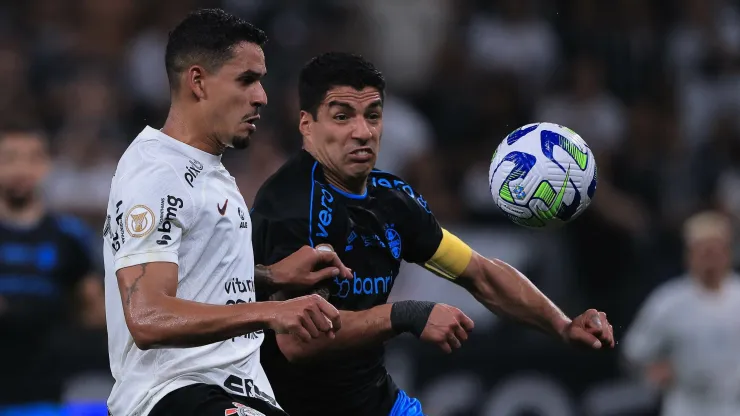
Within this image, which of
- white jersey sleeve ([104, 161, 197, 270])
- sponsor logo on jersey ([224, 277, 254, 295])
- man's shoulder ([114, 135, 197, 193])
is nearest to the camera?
white jersey sleeve ([104, 161, 197, 270])

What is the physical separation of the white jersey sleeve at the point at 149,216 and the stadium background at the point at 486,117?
4.96m

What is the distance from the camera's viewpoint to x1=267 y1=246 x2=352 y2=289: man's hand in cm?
535

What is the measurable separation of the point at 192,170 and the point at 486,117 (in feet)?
24.7

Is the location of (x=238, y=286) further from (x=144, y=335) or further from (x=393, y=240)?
(x=393, y=240)

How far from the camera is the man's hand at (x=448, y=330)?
16.3 ft

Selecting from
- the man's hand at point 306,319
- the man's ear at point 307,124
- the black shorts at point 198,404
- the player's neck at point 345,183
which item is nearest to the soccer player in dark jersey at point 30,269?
the man's ear at point 307,124

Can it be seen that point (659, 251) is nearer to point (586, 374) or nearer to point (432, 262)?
point (586, 374)

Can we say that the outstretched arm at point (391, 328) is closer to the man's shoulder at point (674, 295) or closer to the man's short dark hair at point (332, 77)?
the man's short dark hair at point (332, 77)

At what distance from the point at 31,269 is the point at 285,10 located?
4.76 metres

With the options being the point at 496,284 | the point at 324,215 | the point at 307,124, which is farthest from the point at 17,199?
the point at 496,284

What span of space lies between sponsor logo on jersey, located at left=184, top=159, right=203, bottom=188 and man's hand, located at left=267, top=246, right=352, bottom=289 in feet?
2.16

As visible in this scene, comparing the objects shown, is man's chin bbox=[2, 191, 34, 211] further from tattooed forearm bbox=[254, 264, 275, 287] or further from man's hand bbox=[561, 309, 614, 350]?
man's hand bbox=[561, 309, 614, 350]

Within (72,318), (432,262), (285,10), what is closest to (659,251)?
(285,10)

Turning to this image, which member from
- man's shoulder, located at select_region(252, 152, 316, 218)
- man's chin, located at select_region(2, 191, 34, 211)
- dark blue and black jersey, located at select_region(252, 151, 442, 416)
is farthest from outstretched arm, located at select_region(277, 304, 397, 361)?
man's chin, located at select_region(2, 191, 34, 211)
